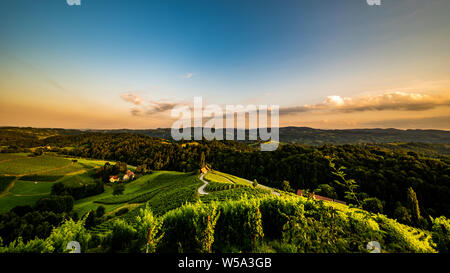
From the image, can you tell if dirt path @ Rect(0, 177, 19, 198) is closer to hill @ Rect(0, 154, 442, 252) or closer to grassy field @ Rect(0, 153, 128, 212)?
grassy field @ Rect(0, 153, 128, 212)

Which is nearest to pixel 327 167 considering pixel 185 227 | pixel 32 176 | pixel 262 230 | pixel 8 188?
pixel 262 230

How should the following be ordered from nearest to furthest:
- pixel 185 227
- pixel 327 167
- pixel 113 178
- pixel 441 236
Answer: pixel 441 236
pixel 185 227
pixel 327 167
pixel 113 178

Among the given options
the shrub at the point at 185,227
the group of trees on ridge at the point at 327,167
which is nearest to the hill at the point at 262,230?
the shrub at the point at 185,227

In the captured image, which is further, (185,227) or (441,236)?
(185,227)

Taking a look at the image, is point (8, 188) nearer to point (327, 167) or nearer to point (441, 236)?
point (441, 236)

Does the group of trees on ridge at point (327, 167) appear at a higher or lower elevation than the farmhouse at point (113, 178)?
higher

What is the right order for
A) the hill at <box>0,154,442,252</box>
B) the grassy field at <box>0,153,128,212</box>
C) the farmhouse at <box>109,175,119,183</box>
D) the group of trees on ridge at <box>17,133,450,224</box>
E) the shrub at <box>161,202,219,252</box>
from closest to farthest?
the hill at <box>0,154,442,252</box> < the shrub at <box>161,202,219,252</box> < the group of trees on ridge at <box>17,133,450,224</box> < the grassy field at <box>0,153,128,212</box> < the farmhouse at <box>109,175,119,183</box>

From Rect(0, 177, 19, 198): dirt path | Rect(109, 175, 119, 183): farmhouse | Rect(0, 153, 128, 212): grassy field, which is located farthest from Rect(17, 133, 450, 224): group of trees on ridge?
Rect(0, 177, 19, 198): dirt path

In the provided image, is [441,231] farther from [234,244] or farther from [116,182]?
[116,182]

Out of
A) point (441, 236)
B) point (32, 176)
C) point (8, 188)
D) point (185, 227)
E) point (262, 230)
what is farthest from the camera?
point (32, 176)

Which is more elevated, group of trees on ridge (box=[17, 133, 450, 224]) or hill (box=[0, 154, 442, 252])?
hill (box=[0, 154, 442, 252])

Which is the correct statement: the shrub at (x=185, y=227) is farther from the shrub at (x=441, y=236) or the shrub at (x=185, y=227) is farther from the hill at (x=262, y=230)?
the shrub at (x=441, y=236)
